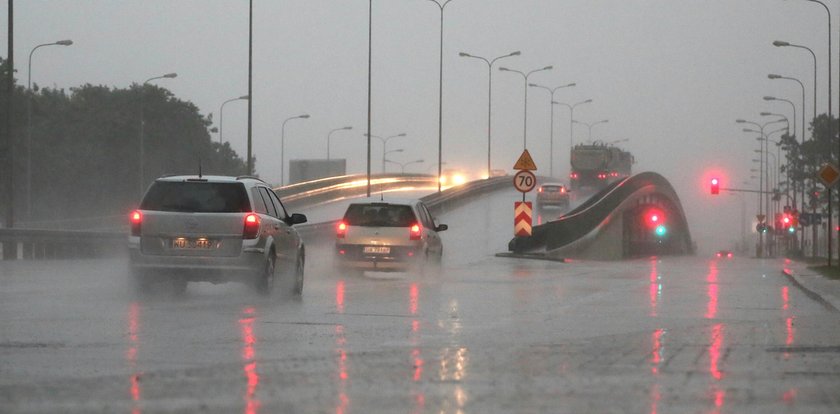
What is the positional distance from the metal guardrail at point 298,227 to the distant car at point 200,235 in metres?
14.6

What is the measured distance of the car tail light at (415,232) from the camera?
28.8 m

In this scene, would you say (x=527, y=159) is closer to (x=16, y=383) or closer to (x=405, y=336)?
(x=405, y=336)

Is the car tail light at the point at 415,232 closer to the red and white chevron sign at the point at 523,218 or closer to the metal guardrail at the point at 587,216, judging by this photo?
the red and white chevron sign at the point at 523,218

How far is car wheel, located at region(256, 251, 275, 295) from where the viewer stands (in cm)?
1956

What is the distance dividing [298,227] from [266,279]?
1047 inches

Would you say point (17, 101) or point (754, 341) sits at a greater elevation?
point (17, 101)

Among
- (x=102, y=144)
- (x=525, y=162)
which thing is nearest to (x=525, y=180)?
(x=525, y=162)

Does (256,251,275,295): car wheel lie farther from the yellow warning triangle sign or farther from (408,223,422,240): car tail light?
the yellow warning triangle sign

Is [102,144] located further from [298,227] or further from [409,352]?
[409,352]

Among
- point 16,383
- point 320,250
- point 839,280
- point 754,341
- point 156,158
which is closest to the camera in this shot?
point 16,383

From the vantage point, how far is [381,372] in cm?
1074

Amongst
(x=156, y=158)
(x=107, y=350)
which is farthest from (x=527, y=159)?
(x=156, y=158)

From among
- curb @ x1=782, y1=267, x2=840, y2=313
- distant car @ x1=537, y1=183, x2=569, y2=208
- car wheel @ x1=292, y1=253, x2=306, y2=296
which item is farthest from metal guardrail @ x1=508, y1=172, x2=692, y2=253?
car wheel @ x1=292, y1=253, x2=306, y2=296

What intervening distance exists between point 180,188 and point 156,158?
85.5 meters
